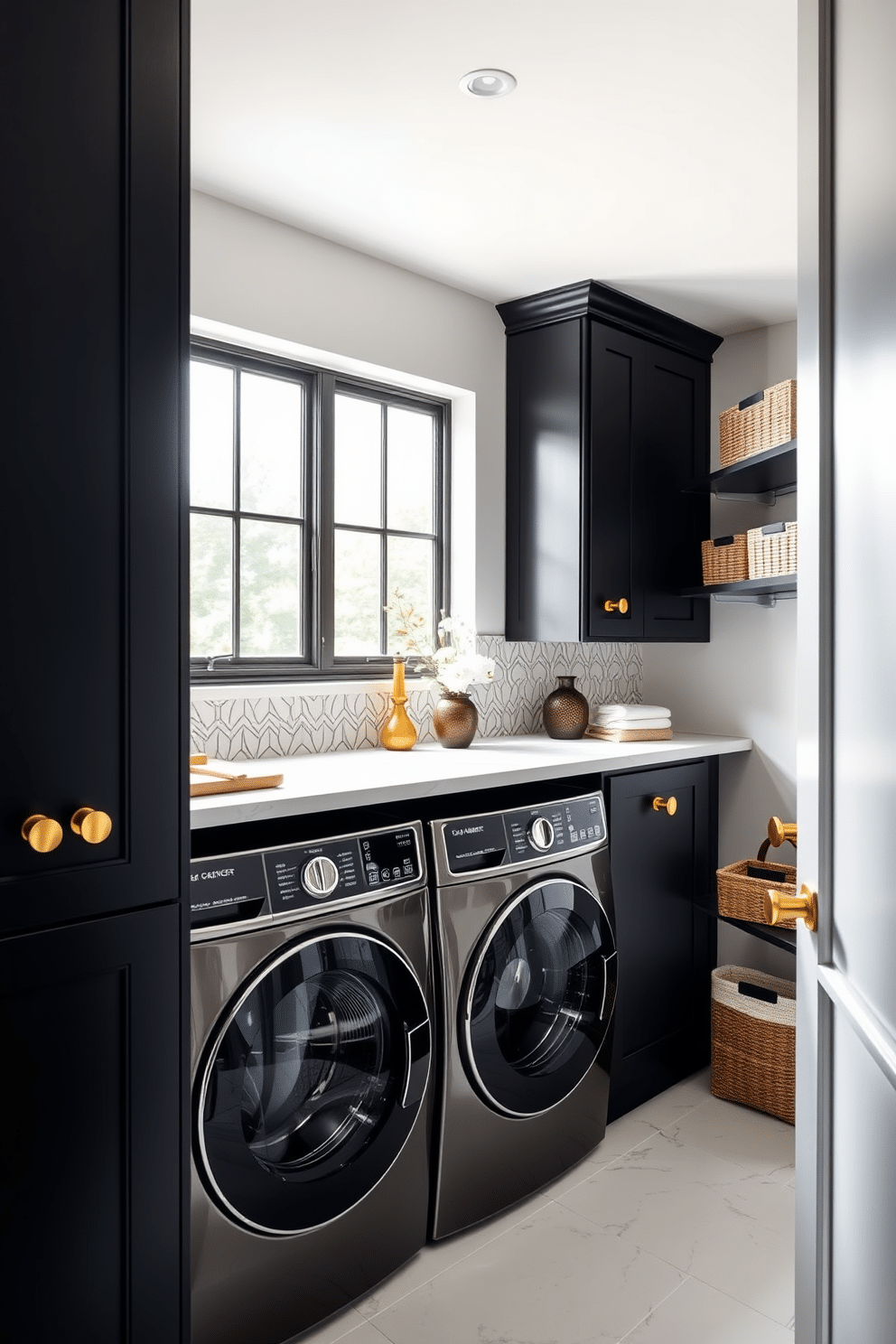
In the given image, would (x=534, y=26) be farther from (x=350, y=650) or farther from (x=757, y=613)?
(x=757, y=613)

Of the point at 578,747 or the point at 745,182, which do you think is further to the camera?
the point at 578,747

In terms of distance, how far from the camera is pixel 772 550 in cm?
279

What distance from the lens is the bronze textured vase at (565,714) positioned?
3.02m

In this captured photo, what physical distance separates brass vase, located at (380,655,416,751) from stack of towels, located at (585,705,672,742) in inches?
27.3

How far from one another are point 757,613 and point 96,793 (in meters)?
2.64

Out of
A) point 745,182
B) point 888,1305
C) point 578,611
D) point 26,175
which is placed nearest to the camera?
point 888,1305

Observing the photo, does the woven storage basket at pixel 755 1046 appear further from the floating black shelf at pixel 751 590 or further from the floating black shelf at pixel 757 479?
the floating black shelf at pixel 757 479

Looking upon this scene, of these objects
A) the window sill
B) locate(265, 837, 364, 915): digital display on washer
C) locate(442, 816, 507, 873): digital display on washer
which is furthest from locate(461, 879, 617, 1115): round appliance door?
the window sill

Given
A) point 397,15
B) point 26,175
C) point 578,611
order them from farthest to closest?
1. point 578,611
2. point 397,15
3. point 26,175

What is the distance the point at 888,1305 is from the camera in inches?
34.2

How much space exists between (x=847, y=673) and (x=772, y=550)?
191 centimetres

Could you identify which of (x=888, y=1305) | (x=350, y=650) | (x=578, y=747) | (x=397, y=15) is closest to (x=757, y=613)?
(x=578, y=747)

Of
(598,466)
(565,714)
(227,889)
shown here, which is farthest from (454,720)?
(227,889)

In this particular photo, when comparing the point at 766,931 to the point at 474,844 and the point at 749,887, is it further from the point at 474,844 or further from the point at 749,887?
the point at 474,844
